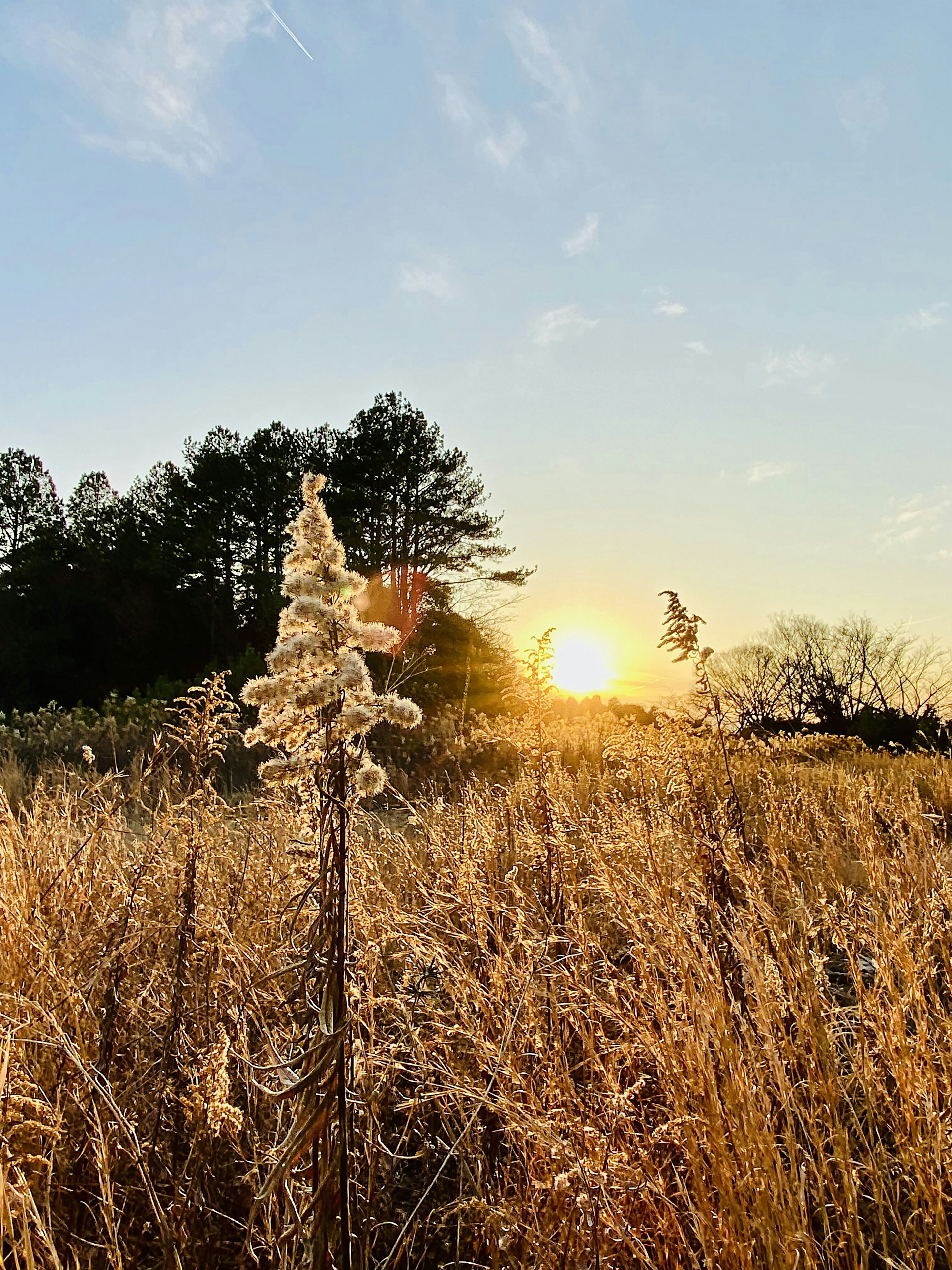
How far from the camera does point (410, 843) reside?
17.1 ft

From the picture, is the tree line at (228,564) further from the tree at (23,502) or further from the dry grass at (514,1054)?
the dry grass at (514,1054)

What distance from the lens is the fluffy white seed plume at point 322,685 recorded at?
140 centimetres

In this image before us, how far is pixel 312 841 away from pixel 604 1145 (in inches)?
40.8

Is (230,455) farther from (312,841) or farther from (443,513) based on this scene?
(312,841)

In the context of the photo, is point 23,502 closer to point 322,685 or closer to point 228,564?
point 228,564

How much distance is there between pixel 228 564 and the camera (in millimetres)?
22625

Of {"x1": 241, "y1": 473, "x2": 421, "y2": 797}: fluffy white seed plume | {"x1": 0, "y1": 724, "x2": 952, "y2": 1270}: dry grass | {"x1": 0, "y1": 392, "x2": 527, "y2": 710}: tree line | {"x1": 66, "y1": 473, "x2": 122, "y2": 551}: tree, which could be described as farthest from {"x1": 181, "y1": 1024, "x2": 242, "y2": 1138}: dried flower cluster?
{"x1": 66, "y1": 473, "x2": 122, "y2": 551}: tree

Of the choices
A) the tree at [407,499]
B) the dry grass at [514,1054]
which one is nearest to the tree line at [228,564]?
the tree at [407,499]

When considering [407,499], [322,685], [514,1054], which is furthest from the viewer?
[407,499]

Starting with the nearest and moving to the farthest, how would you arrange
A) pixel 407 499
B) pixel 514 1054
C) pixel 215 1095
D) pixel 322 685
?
pixel 322 685
pixel 215 1095
pixel 514 1054
pixel 407 499

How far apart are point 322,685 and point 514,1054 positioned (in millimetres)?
1520

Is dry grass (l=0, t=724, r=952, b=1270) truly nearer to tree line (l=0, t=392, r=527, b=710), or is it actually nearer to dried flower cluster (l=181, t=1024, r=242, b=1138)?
dried flower cluster (l=181, t=1024, r=242, b=1138)

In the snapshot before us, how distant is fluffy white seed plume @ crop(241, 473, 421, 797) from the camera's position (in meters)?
1.40

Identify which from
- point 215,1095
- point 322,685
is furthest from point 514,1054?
point 322,685
